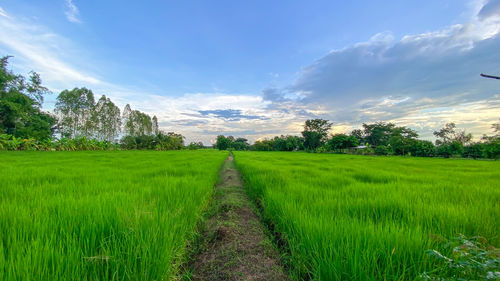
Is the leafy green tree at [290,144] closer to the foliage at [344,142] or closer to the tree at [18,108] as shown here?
the foliage at [344,142]

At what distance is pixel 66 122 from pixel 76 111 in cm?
284

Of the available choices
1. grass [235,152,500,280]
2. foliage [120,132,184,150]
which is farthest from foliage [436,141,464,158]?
foliage [120,132,184,150]

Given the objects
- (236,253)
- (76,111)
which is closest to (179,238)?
(236,253)

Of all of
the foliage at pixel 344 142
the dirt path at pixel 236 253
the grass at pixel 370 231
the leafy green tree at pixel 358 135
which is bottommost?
the dirt path at pixel 236 253

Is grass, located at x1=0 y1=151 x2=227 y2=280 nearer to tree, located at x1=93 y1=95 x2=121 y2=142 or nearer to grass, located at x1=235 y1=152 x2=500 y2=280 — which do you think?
grass, located at x1=235 y1=152 x2=500 y2=280

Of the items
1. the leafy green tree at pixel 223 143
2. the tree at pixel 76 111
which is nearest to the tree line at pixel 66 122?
the tree at pixel 76 111

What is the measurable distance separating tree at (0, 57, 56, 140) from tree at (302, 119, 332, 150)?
193 ft

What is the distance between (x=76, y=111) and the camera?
31719 mm

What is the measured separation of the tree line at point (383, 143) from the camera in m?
29.6

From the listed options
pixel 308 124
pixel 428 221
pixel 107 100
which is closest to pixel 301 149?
pixel 308 124

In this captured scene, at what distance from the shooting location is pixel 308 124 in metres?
57.1

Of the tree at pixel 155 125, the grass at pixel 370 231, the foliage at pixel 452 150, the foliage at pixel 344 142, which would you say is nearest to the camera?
the grass at pixel 370 231

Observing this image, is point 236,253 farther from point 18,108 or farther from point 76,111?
point 76,111

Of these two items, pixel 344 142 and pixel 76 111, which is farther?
pixel 344 142
